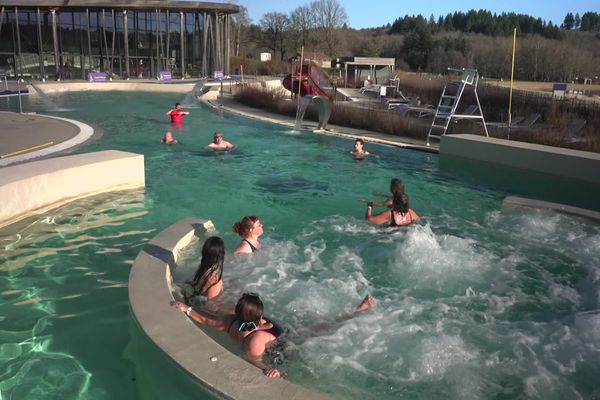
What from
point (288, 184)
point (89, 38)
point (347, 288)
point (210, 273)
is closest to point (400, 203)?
point (347, 288)

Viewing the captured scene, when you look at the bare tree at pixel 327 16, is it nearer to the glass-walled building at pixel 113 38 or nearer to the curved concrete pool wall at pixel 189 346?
the glass-walled building at pixel 113 38

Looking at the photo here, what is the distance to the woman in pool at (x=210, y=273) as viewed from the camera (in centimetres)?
514

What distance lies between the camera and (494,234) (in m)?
7.77

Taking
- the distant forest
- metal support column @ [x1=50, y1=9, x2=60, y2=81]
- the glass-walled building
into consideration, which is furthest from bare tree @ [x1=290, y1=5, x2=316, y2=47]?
metal support column @ [x1=50, y1=9, x2=60, y2=81]

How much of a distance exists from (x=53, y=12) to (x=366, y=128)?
89.9 ft

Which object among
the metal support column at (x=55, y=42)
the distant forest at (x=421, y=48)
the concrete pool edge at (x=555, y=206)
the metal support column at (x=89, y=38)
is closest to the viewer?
the concrete pool edge at (x=555, y=206)

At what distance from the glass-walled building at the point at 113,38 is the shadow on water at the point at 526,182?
3208 centimetres

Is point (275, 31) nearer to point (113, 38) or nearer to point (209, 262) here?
point (113, 38)

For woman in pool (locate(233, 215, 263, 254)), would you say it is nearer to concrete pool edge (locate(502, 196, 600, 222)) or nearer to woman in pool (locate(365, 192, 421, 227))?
woman in pool (locate(365, 192, 421, 227))

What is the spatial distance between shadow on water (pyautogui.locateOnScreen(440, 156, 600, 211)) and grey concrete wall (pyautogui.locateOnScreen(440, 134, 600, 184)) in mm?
141

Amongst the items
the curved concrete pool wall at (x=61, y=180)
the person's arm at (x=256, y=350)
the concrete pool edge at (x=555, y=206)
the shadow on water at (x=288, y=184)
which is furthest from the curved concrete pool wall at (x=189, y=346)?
the concrete pool edge at (x=555, y=206)

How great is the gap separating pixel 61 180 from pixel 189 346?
5345 mm

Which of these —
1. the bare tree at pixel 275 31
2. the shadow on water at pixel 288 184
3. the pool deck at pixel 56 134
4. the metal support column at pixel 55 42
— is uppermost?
the bare tree at pixel 275 31

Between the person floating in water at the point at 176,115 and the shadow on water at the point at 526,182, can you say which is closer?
the shadow on water at the point at 526,182
